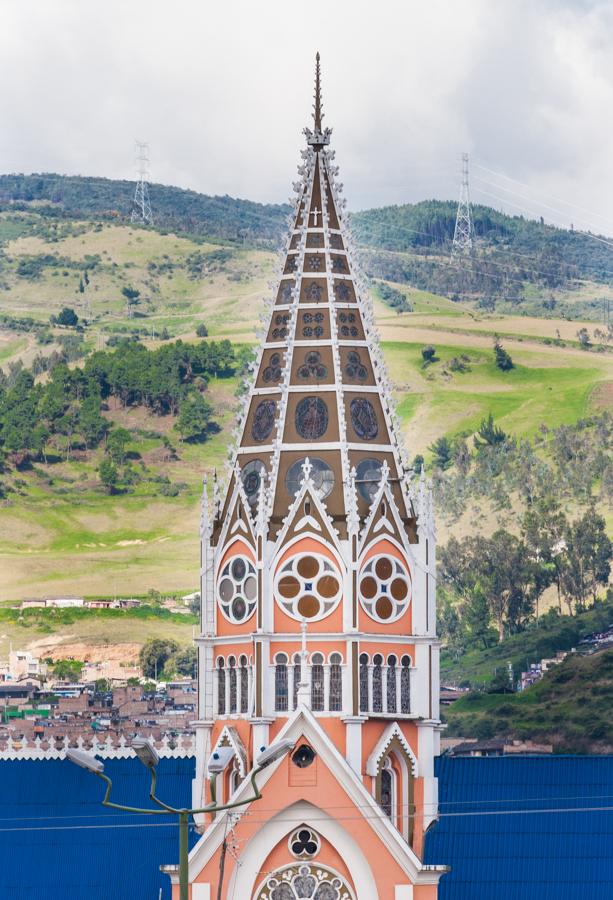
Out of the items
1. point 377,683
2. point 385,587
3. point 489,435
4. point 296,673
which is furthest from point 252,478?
point 489,435

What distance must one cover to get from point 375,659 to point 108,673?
6162cm

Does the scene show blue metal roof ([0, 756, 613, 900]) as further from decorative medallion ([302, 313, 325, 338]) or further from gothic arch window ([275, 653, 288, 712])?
decorative medallion ([302, 313, 325, 338])

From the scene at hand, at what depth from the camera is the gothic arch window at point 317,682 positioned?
257ft

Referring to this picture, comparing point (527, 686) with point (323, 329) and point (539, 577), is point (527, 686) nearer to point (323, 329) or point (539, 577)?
point (539, 577)

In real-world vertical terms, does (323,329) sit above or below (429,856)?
above

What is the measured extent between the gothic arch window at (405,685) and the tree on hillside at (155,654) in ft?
181

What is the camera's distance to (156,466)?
150250 mm

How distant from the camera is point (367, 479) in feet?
263

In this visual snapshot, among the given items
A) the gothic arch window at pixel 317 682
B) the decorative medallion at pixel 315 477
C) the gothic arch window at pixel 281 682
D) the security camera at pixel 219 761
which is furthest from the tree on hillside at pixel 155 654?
the security camera at pixel 219 761

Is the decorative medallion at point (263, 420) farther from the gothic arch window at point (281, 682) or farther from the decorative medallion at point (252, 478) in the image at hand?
Answer: the gothic arch window at point (281, 682)

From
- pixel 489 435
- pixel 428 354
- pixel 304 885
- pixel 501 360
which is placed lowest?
pixel 304 885

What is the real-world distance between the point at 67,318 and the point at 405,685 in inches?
3341

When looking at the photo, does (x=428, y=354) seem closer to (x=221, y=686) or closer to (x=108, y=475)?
(x=108, y=475)

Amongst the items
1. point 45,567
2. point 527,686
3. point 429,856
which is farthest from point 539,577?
point 429,856
